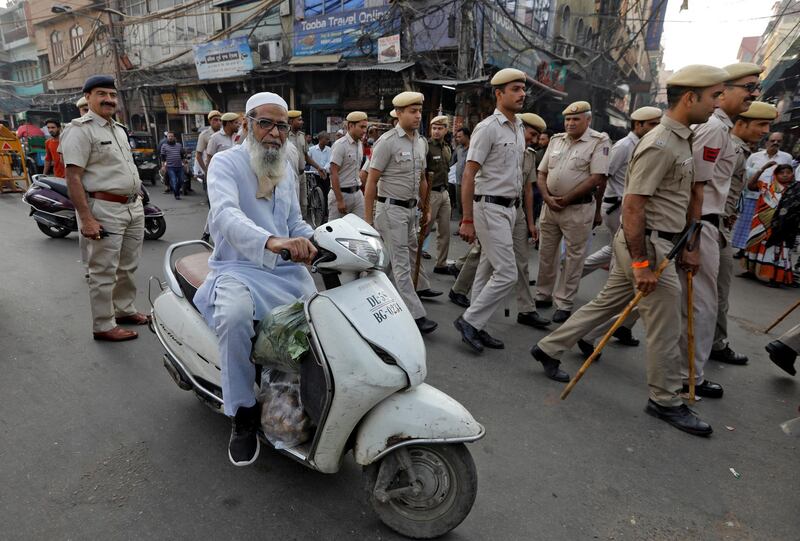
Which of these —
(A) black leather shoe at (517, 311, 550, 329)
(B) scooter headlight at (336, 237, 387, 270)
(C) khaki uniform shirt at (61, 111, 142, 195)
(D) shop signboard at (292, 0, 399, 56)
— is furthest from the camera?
(D) shop signboard at (292, 0, 399, 56)

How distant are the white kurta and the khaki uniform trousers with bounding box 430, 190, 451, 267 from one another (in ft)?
11.8

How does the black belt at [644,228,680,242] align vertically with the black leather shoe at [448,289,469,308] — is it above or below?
above

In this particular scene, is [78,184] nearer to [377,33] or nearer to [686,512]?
[686,512]

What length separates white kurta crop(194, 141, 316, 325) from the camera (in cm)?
214

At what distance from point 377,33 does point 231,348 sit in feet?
39.8

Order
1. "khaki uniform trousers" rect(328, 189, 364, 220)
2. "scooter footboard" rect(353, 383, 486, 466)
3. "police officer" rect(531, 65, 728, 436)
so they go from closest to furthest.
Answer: "scooter footboard" rect(353, 383, 486, 466) < "police officer" rect(531, 65, 728, 436) < "khaki uniform trousers" rect(328, 189, 364, 220)

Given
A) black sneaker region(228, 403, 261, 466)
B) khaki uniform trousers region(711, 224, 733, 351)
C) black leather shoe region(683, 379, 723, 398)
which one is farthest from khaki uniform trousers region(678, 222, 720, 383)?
black sneaker region(228, 403, 261, 466)

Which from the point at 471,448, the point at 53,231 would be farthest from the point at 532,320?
the point at 53,231

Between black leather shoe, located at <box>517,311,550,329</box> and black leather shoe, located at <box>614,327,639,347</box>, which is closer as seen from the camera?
black leather shoe, located at <box>614,327,639,347</box>

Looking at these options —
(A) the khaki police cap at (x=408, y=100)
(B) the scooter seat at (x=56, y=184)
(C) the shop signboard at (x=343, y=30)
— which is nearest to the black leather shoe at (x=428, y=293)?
(A) the khaki police cap at (x=408, y=100)

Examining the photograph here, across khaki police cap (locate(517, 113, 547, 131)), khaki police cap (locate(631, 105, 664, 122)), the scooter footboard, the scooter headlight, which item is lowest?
the scooter footboard

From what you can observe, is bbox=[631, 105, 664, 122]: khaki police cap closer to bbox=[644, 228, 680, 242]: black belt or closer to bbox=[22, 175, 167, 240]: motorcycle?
bbox=[644, 228, 680, 242]: black belt

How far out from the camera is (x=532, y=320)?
457 cm

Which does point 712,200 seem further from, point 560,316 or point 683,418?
point 560,316
